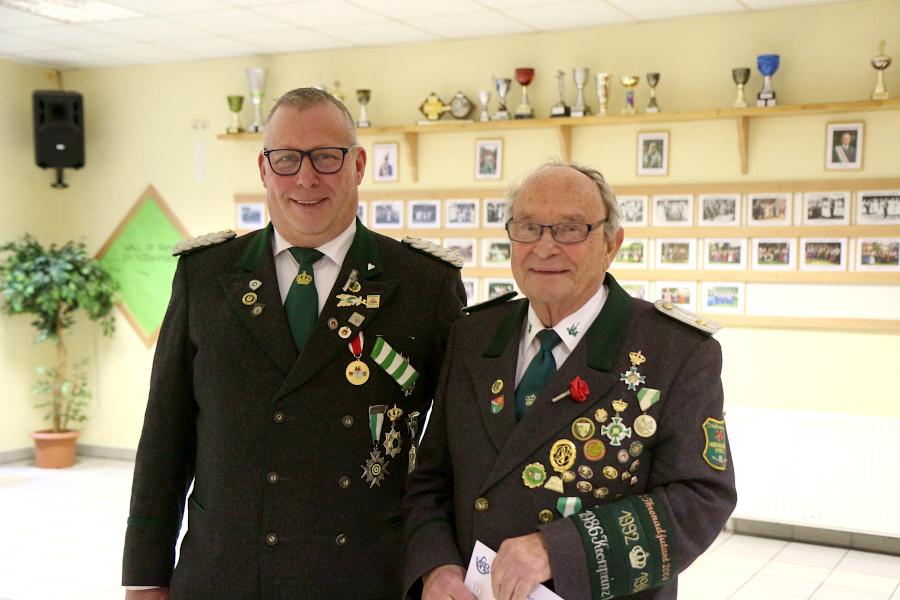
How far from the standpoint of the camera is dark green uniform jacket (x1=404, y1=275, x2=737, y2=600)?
5.78 feet

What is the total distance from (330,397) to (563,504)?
0.52 metres

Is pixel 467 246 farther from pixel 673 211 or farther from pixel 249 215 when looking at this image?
pixel 249 215

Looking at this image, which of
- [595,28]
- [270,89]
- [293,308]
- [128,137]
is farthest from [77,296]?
[293,308]

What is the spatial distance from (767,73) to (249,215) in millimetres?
3776

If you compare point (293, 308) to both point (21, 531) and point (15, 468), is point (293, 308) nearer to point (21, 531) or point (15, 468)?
point (21, 531)

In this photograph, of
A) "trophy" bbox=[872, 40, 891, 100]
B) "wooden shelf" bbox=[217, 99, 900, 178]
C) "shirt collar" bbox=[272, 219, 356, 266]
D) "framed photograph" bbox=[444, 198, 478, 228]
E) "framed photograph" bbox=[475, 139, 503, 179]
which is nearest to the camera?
"shirt collar" bbox=[272, 219, 356, 266]

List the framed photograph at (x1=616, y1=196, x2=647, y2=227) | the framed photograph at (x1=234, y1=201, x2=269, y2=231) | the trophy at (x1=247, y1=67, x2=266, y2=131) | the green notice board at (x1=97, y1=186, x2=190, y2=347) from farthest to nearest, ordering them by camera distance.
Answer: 1. the green notice board at (x1=97, y1=186, x2=190, y2=347)
2. the framed photograph at (x1=234, y1=201, x2=269, y2=231)
3. the trophy at (x1=247, y1=67, x2=266, y2=131)
4. the framed photograph at (x1=616, y1=196, x2=647, y2=227)

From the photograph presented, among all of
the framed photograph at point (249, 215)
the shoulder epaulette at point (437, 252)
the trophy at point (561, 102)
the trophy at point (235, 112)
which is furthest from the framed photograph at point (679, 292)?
the shoulder epaulette at point (437, 252)

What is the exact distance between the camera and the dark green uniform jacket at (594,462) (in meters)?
1.76

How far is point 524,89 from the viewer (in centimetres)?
656

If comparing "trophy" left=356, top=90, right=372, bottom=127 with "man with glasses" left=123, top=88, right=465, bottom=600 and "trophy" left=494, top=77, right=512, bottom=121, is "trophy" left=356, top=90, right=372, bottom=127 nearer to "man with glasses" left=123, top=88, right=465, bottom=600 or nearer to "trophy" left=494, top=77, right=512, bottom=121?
"trophy" left=494, top=77, right=512, bottom=121

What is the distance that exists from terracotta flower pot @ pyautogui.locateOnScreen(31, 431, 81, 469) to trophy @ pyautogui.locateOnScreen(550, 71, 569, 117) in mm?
4374

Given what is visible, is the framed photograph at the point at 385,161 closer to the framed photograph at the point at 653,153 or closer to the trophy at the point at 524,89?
the trophy at the point at 524,89

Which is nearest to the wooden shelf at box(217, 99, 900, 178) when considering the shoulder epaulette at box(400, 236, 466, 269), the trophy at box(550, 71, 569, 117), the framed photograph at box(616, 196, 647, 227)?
the trophy at box(550, 71, 569, 117)
